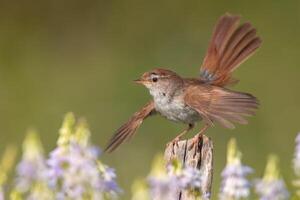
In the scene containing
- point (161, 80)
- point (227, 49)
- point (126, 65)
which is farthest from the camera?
point (126, 65)

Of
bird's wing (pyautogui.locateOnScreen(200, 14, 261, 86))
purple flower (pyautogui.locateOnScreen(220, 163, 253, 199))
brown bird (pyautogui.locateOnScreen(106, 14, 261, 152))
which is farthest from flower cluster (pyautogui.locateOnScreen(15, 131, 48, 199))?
bird's wing (pyautogui.locateOnScreen(200, 14, 261, 86))

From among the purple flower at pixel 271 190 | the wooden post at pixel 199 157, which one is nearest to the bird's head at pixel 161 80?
the wooden post at pixel 199 157

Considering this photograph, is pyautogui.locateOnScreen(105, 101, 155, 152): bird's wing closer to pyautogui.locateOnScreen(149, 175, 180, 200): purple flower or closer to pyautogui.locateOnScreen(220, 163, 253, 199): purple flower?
pyautogui.locateOnScreen(220, 163, 253, 199): purple flower

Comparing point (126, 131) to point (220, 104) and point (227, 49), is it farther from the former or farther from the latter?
point (227, 49)

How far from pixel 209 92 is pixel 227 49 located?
56.2 inches

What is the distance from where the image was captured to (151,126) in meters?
12.1

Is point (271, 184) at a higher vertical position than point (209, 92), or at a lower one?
lower

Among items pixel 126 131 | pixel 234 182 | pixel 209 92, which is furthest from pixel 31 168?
pixel 209 92

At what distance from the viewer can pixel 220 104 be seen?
6.44 metres

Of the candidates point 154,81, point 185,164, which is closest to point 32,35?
point 154,81

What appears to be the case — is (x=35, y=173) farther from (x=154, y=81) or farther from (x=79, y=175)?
(x=154, y=81)

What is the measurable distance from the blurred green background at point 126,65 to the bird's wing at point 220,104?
3.54 metres

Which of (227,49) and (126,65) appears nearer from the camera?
(227,49)

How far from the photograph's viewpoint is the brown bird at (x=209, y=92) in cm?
621
